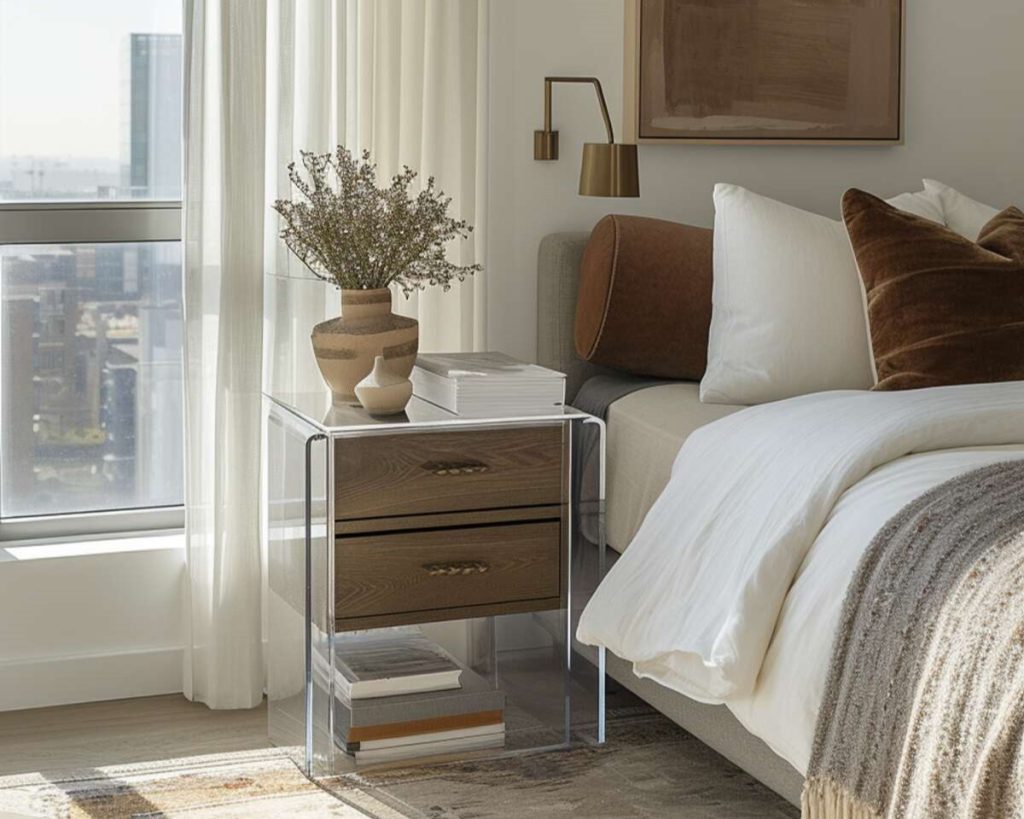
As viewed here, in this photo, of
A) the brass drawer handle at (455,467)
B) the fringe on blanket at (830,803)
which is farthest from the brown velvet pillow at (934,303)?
the fringe on blanket at (830,803)

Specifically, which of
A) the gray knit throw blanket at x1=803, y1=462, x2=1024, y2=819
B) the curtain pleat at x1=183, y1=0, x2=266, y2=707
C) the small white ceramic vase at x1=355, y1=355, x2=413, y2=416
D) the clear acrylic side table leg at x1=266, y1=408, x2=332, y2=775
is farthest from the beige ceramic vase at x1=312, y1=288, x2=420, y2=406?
the gray knit throw blanket at x1=803, y1=462, x2=1024, y2=819

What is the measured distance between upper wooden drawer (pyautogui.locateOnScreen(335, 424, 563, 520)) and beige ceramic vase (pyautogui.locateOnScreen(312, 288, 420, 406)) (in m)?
0.17

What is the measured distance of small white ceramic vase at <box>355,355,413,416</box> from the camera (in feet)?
8.39

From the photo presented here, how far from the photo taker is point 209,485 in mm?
2916

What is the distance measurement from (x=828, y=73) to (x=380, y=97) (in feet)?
3.56

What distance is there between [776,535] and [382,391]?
81 cm

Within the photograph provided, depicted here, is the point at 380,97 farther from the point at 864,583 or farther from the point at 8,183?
the point at 864,583

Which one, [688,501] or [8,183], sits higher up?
[8,183]

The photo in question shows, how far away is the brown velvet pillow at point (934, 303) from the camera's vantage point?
260cm

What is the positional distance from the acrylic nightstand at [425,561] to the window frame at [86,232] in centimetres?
47

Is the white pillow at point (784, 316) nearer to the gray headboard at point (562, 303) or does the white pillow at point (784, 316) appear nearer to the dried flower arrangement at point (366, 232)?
the gray headboard at point (562, 303)

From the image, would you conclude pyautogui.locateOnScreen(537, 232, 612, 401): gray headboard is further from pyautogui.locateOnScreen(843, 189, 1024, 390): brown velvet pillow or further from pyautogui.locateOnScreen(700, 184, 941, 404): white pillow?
pyautogui.locateOnScreen(843, 189, 1024, 390): brown velvet pillow

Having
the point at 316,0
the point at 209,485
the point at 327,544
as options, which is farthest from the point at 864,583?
the point at 316,0

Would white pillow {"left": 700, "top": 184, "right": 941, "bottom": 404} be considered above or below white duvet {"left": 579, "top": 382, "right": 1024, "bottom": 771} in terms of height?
above
